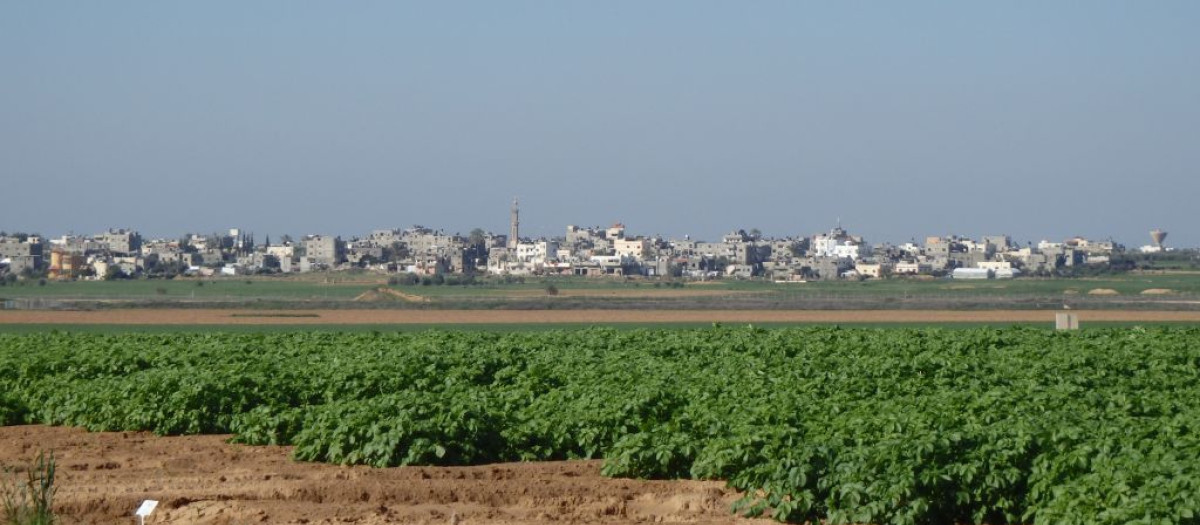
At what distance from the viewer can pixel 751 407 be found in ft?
54.2

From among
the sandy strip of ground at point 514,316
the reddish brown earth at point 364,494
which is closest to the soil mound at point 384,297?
the sandy strip of ground at point 514,316

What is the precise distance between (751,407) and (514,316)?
60441 mm

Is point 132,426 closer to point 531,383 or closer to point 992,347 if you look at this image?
point 531,383

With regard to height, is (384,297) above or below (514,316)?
above

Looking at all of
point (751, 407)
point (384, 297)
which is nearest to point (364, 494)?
point (751, 407)

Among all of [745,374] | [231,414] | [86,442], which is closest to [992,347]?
[745,374]

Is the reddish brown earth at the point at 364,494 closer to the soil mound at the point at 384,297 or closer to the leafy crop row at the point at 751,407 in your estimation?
the leafy crop row at the point at 751,407

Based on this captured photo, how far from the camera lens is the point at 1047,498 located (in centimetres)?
1255

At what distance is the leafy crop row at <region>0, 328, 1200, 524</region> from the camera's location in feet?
42.3

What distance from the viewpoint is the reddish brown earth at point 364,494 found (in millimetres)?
13742

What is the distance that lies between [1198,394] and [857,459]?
22.2 ft

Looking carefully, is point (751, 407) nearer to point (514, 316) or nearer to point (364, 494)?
point (364, 494)

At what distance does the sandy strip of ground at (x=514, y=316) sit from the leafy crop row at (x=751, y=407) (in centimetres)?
3940

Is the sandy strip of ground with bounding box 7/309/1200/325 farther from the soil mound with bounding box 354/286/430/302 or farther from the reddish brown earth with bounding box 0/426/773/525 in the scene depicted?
the reddish brown earth with bounding box 0/426/773/525
